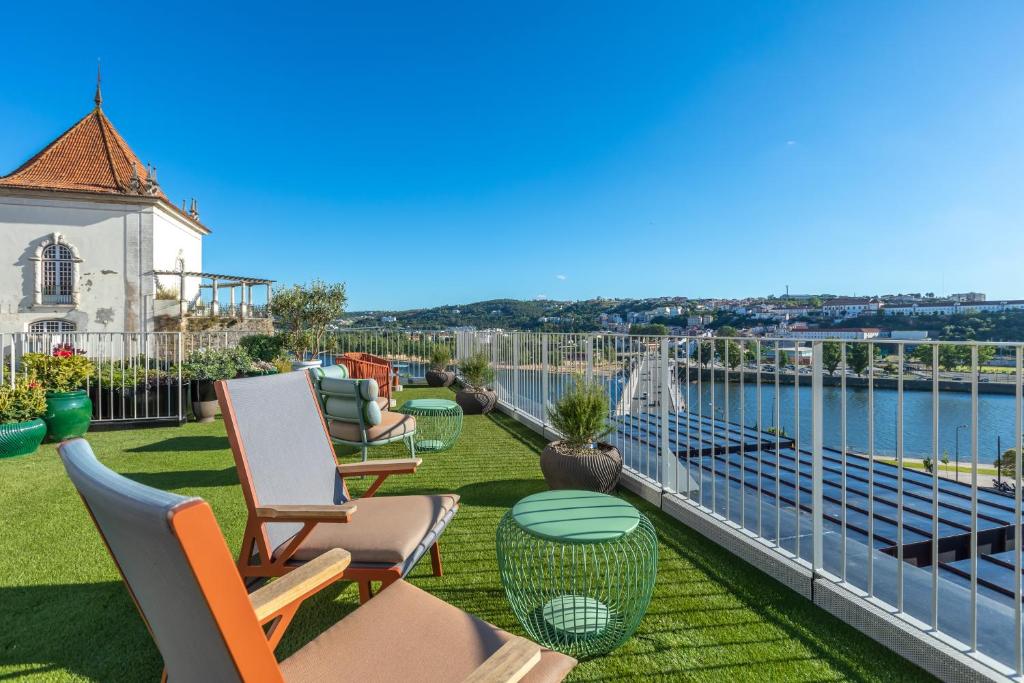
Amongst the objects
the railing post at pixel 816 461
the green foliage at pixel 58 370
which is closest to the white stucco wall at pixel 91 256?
the green foliage at pixel 58 370

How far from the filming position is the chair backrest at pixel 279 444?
7.04ft

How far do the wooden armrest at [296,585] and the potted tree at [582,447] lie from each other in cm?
227

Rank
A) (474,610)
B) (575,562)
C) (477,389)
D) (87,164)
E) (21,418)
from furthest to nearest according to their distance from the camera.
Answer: (87,164), (477,389), (21,418), (474,610), (575,562)

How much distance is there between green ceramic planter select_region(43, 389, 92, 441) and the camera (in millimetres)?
5508

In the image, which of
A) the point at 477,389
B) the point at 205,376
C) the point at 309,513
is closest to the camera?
the point at 309,513

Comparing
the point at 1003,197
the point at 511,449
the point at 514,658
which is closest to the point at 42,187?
the point at 511,449

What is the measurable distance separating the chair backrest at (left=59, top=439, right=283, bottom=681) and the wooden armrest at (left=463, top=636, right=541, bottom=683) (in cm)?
42

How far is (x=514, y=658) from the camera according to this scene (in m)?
1.16

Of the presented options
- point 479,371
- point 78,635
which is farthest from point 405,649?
point 479,371

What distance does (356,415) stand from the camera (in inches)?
173

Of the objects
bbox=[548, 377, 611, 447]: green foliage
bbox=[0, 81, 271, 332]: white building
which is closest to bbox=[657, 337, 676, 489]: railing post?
bbox=[548, 377, 611, 447]: green foliage

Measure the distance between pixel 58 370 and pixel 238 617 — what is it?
739 centimetres

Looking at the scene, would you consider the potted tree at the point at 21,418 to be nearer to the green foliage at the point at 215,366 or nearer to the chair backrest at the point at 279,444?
the green foliage at the point at 215,366

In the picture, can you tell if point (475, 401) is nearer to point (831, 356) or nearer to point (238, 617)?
point (831, 356)
